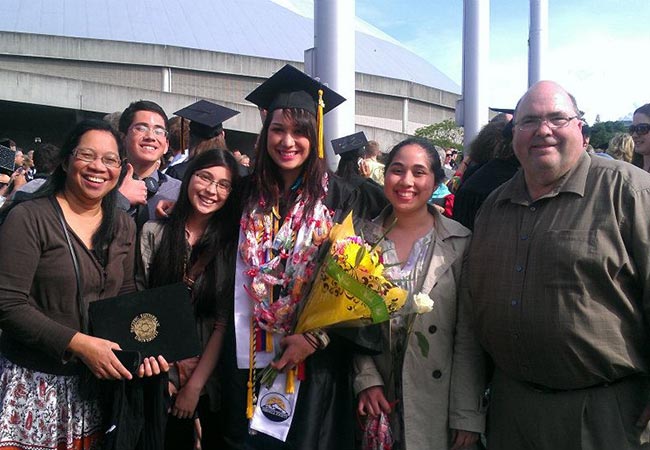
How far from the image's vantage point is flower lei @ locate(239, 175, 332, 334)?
238 cm

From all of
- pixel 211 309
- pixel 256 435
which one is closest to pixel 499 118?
pixel 211 309

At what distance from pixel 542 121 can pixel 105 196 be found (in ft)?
6.18

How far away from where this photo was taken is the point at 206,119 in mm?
3863

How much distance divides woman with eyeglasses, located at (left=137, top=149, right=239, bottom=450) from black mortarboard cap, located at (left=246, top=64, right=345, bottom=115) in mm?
366

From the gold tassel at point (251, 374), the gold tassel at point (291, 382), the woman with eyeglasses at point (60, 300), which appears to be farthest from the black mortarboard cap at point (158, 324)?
the gold tassel at point (291, 382)

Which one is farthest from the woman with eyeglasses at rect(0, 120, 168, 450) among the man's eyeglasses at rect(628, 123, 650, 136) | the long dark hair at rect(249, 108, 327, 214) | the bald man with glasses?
the man's eyeglasses at rect(628, 123, 650, 136)

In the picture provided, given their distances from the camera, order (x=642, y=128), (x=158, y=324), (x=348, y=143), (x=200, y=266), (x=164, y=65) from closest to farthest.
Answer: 1. (x=158, y=324)
2. (x=200, y=266)
3. (x=642, y=128)
4. (x=348, y=143)
5. (x=164, y=65)

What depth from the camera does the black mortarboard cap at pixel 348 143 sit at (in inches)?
202

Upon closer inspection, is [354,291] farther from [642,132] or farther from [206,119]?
[642,132]

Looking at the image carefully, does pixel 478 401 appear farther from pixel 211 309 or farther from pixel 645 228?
pixel 211 309

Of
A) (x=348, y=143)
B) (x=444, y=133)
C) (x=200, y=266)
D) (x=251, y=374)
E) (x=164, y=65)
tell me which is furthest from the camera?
(x=164, y=65)

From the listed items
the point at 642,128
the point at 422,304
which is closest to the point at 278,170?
the point at 422,304

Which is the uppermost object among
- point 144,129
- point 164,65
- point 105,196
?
point 164,65

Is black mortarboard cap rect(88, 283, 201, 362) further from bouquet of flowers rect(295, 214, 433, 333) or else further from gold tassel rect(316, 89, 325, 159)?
gold tassel rect(316, 89, 325, 159)
